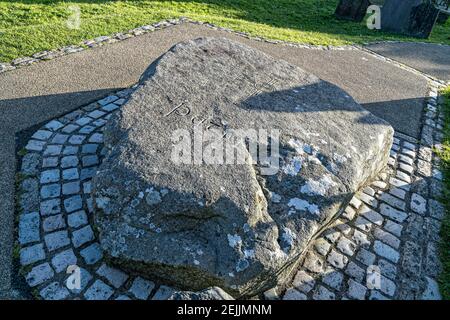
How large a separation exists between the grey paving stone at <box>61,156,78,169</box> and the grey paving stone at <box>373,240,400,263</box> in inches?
135

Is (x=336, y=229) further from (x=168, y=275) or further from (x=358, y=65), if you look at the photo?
(x=358, y=65)

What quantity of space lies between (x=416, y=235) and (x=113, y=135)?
3.42 metres

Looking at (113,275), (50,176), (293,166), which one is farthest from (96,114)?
(293,166)

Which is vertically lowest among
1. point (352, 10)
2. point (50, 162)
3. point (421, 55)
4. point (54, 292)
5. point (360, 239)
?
point (54, 292)

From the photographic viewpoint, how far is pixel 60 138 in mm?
4438

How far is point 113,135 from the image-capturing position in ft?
11.6

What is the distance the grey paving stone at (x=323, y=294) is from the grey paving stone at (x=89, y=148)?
2.95 m

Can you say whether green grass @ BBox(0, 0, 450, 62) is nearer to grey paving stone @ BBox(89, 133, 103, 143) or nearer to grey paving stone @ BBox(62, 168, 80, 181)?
grey paving stone @ BBox(89, 133, 103, 143)

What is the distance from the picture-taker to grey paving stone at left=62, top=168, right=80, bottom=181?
3881 mm

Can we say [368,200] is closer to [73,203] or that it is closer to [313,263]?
[313,263]

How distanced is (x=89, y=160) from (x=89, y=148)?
24cm

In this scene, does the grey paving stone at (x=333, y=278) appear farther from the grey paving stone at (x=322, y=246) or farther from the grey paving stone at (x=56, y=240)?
the grey paving stone at (x=56, y=240)

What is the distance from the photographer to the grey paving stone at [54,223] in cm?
334
